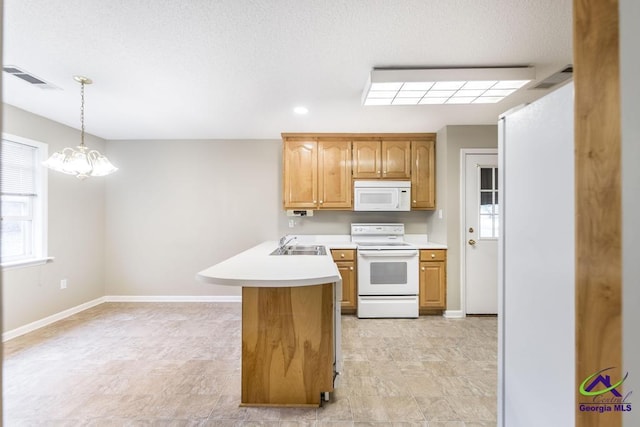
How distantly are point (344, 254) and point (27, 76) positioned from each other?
3.28 meters

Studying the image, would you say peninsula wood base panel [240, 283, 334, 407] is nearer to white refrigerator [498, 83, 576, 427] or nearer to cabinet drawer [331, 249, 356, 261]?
white refrigerator [498, 83, 576, 427]

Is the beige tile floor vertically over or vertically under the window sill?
under

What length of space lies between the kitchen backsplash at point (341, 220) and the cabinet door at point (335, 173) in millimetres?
342

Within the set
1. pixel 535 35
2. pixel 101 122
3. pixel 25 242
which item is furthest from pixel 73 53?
pixel 535 35

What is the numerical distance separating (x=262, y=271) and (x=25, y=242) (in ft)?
10.4

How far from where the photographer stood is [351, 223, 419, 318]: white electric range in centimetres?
391

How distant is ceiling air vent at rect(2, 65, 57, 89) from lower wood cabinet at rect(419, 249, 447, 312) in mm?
3931

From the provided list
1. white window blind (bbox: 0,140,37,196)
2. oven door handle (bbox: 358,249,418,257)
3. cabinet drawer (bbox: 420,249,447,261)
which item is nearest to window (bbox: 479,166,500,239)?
cabinet drawer (bbox: 420,249,447,261)

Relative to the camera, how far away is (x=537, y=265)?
1248 mm

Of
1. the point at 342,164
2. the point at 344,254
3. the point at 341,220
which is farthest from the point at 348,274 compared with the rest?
the point at 342,164

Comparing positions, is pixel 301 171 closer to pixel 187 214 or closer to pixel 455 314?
pixel 187 214

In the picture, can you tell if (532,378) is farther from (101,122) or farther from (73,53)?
(101,122)

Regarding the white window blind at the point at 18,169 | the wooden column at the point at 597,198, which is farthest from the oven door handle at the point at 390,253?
the white window blind at the point at 18,169

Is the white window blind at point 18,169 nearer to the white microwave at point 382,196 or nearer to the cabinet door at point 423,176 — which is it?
the white microwave at point 382,196
